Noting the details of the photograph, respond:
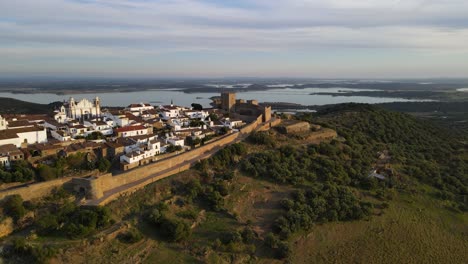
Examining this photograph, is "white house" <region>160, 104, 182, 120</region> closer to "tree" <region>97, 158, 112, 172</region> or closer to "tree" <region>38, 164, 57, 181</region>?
"tree" <region>97, 158, 112, 172</region>

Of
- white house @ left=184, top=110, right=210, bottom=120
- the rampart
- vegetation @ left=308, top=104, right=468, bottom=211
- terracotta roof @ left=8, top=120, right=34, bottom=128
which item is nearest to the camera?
the rampart

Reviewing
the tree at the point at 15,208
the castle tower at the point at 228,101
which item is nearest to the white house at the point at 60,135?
the tree at the point at 15,208

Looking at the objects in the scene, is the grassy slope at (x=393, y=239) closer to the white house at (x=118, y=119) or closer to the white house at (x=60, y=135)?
the white house at (x=60, y=135)

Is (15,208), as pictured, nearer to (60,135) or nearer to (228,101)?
(60,135)

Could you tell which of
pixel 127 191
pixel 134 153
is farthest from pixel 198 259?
pixel 134 153

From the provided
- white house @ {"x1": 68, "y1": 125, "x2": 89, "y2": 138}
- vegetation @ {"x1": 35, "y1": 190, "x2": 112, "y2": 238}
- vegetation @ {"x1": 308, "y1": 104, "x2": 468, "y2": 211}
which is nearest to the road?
vegetation @ {"x1": 35, "y1": 190, "x2": 112, "y2": 238}

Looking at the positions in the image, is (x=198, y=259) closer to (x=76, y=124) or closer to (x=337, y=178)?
(x=337, y=178)

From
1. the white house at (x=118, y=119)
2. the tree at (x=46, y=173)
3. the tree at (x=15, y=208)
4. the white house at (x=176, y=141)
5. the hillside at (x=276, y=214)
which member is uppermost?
the white house at (x=118, y=119)

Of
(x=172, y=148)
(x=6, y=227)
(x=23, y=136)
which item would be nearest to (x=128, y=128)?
(x=172, y=148)
